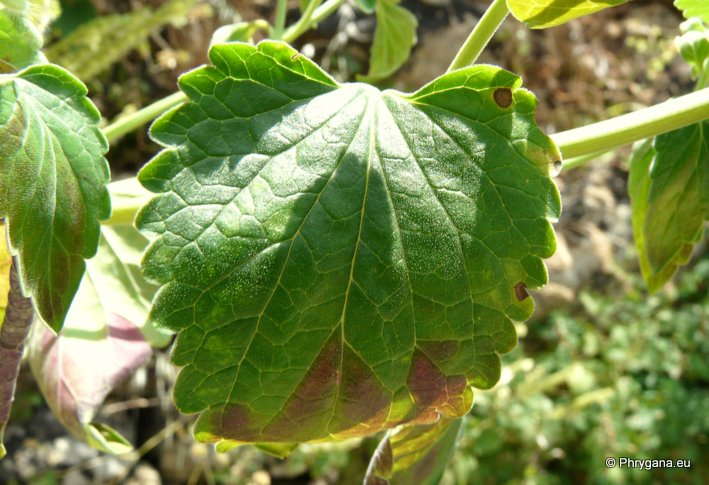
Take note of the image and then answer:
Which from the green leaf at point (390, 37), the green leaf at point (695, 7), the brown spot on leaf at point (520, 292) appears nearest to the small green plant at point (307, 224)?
the brown spot on leaf at point (520, 292)

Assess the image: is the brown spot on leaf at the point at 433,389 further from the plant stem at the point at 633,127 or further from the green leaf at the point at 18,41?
the green leaf at the point at 18,41

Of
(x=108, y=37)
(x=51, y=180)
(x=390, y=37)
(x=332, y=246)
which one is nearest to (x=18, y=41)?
(x=51, y=180)

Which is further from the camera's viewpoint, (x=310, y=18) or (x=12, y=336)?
(x=310, y=18)

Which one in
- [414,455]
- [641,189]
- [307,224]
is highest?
[307,224]

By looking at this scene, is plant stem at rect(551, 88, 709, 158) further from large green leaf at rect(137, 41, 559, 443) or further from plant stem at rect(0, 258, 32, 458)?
plant stem at rect(0, 258, 32, 458)

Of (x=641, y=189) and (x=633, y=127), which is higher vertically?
(x=633, y=127)

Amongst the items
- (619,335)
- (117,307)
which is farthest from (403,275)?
(619,335)

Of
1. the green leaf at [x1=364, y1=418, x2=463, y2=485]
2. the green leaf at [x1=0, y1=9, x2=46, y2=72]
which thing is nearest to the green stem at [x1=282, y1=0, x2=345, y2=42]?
the green leaf at [x1=0, y1=9, x2=46, y2=72]

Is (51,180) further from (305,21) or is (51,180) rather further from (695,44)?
(695,44)
